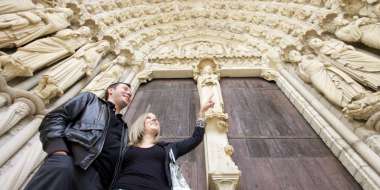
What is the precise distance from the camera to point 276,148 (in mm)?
3193

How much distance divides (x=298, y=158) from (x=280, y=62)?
2.48m

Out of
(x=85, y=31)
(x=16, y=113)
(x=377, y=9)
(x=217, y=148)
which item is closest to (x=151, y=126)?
(x=217, y=148)

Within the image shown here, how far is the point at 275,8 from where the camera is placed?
6480mm

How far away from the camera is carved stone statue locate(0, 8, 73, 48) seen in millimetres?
3107

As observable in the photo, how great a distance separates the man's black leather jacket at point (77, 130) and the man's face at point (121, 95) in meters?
0.29

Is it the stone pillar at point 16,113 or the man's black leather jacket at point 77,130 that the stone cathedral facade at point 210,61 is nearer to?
the stone pillar at point 16,113

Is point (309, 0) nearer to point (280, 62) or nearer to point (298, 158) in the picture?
point (280, 62)

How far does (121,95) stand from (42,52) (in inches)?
79.3

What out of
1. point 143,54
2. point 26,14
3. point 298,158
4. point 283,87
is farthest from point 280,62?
point 26,14

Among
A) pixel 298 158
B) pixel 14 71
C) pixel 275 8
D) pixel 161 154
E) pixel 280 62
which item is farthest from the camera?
pixel 275 8

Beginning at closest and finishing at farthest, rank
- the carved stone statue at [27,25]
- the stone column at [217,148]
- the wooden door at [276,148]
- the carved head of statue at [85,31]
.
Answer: the stone column at [217,148]
the wooden door at [276,148]
the carved stone statue at [27,25]
the carved head of statue at [85,31]

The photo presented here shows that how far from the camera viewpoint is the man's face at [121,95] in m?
2.06

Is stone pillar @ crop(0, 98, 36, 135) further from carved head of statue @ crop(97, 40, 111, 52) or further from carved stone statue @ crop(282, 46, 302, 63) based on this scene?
carved stone statue @ crop(282, 46, 302, 63)

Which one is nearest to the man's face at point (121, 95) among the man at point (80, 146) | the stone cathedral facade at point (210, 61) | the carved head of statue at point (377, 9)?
the man at point (80, 146)
